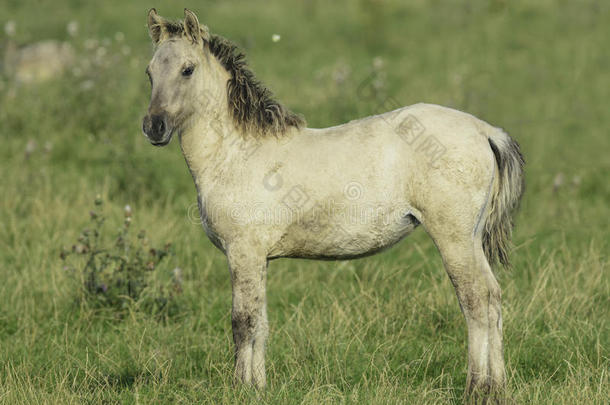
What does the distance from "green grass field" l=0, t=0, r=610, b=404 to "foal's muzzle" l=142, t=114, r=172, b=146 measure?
1.60 m

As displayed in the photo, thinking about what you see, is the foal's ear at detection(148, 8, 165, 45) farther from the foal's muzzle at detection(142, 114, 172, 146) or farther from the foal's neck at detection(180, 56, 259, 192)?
the foal's muzzle at detection(142, 114, 172, 146)

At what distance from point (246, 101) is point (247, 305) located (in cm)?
138

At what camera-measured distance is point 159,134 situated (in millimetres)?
4262

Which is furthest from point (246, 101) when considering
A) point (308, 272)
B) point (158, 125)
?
point (308, 272)

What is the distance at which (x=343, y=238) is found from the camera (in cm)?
447

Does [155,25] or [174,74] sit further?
[155,25]

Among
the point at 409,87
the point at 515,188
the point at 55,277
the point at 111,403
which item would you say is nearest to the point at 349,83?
the point at 409,87

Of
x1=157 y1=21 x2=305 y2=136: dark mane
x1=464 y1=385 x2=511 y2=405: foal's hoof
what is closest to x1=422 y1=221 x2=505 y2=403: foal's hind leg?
x1=464 y1=385 x2=511 y2=405: foal's hoof

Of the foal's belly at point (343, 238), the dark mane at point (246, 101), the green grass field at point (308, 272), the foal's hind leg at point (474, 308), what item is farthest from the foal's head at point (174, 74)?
the foal's hind leg at point (474, 308)

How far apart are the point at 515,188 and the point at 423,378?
1553 mm

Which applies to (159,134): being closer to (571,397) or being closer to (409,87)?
(571,397)

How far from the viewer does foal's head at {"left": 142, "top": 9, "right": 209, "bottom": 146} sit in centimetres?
429

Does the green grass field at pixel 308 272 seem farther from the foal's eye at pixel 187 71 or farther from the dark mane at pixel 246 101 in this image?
the foal's eye at pixel 187 71

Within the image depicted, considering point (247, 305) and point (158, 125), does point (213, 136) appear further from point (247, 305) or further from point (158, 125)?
point (247, 305)
